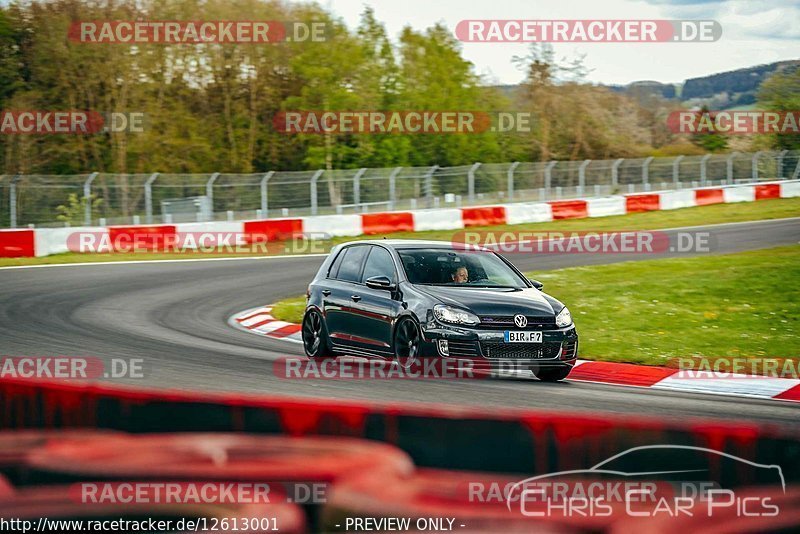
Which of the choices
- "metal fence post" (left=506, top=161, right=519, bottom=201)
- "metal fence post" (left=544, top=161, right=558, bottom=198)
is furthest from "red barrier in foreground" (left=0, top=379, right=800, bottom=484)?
"metal fence post" (left=544, top=161, right=558, bottom=198)

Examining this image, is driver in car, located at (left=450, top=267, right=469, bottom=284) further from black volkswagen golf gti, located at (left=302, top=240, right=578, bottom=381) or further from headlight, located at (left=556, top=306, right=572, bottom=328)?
headlight, located at (left=556, top=306, right=572, bottom=328)

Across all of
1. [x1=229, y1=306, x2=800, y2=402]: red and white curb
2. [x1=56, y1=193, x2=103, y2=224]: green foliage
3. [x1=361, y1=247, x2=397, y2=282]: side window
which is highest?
[x1=56, y1=193, x2=103, y2=224]: green foliage

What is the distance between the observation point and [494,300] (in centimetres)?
1035

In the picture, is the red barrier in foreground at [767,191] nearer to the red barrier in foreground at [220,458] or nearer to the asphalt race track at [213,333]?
the asphalt race track at [213,333]

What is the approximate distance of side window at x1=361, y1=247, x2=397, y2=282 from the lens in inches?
442

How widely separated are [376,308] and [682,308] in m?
5.56

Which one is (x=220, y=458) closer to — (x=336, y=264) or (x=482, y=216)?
(x=336, y=264)

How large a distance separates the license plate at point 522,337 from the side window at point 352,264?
2.19m

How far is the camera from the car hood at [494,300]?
10156 millimetres

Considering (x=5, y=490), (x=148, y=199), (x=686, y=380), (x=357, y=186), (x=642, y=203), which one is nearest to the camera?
(x=5, y=490)

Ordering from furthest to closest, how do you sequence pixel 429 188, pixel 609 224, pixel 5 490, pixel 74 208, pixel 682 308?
1. pixel 429 188
2. pixel 609 224
3. pixel 74 208
4. pixel 682 308
5. pixel 5 490

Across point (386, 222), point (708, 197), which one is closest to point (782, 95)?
point (708, 197)

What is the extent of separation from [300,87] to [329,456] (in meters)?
48.5

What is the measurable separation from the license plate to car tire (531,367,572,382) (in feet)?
1.42
